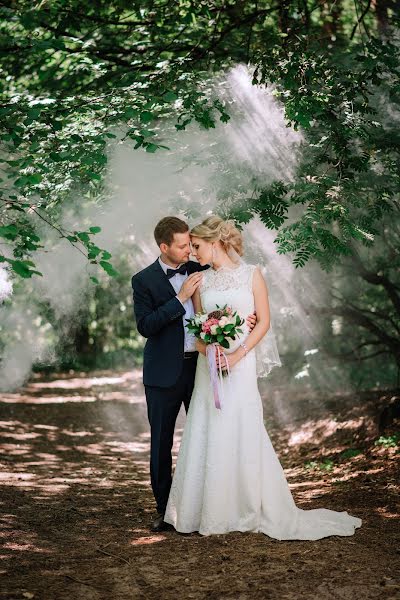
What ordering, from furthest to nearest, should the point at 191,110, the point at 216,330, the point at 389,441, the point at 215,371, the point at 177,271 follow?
the point at 389,441 → the point at 191,110 → the point at 177,271 → the point at 215,371 → the point at 216,330

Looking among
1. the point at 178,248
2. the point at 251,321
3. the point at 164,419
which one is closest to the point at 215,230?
the point at 178,248

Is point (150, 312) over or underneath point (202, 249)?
underneath

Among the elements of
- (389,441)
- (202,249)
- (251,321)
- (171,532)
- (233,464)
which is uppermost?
(202,249)

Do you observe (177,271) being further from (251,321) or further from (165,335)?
(251,321)

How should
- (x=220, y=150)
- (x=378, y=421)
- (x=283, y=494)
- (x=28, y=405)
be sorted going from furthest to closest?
1. (x=28, y=405)
2. (x=378, y=421)
3. (x=220, y=150)
4. (x=283, y=494)

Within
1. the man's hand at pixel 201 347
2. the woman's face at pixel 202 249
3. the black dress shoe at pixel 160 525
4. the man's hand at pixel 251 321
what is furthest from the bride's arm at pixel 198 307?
the black dress shoe at pixel 160 525

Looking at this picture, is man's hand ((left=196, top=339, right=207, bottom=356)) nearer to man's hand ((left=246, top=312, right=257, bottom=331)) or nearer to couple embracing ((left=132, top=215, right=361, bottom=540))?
couple embracing ((left=132, top=215, right=361, bottom=540))

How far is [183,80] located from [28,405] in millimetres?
7356

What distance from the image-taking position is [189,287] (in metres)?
4.74

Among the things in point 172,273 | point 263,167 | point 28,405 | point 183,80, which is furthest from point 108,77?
point 28,405

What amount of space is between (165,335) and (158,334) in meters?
0.05

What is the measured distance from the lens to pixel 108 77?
718 centimetres

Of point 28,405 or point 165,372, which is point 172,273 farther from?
point 28,405

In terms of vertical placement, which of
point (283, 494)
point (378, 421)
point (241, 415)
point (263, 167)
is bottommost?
point (378, 421)
